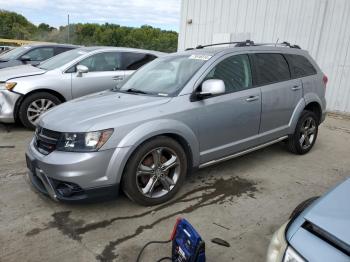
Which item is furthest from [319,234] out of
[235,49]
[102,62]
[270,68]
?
[102,62]

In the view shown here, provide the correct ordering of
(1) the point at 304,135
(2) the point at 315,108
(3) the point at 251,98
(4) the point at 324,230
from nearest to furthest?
(4) the point at 324,230 → (3) the point at 251,98 → (1) the point at 304,135 → (2) the point at 315,108

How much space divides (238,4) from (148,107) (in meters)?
8.13

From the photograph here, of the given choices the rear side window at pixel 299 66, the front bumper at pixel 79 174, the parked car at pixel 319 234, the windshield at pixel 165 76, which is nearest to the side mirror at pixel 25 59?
the windshield at pixel 165 76

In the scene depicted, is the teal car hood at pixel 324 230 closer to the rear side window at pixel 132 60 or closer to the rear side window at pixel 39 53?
the rear side window at pixel 132 60

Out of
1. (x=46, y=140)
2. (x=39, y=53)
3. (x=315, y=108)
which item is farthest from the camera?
(x=39, y=53)

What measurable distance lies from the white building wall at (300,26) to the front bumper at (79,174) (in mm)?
7575

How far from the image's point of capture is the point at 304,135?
5.29 metres

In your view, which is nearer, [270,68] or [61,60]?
[270,68]

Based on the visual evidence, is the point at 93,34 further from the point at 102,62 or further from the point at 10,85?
the point at 10,85

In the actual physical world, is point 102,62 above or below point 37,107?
above

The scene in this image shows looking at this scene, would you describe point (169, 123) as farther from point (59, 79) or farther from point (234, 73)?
point (59, 79)

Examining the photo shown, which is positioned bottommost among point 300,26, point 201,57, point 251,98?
point 251,98

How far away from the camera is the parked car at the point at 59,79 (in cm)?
605

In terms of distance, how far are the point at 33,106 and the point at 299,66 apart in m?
4.67
